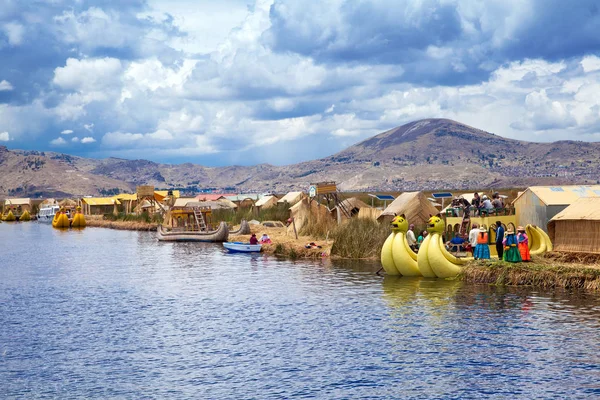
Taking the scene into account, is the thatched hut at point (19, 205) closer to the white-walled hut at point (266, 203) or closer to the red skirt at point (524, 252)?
the white-walled hut at point (266, 203)

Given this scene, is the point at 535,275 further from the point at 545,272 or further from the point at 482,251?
the point at 482,251

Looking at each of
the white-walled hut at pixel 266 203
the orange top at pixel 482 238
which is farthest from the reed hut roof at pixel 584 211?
the white-walled hut at pixel 266 203

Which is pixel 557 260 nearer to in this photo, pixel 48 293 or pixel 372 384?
pixel 372 384

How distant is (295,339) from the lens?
20859 millimetres

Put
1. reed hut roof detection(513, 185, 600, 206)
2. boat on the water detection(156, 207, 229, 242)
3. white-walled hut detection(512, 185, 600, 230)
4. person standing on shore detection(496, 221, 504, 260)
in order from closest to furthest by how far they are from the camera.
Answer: person standing on shore detection(496, 221, 504, 260) → white-walled hut detection(512, 185, 600, 230) → reed hut roof detection(513, 185, 600, 206) → boat on the water detection(156, 207, 229, 242)

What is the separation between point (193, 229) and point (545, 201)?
3504 cm

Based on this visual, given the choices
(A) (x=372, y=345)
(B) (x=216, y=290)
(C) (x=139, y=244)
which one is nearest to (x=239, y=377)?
(A) (x=372, y=345)

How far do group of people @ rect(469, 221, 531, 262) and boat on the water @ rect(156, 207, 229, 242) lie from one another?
28.3 meters

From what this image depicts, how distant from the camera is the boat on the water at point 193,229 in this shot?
5781 cm

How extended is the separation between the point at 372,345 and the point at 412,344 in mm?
→ 1077

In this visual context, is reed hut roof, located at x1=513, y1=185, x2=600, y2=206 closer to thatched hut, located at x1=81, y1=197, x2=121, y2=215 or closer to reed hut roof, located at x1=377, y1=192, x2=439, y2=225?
reed hut roof, located at x1=377, y1=192, x2=439, y2=225

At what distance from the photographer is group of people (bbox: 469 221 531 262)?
27688 millimetres

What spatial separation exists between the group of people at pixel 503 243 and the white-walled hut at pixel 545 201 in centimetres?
326

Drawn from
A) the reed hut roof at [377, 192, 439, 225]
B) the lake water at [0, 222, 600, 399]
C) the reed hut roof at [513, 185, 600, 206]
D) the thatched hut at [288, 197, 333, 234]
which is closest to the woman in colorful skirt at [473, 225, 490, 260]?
the lake water at [0, 222, 600, 399]
